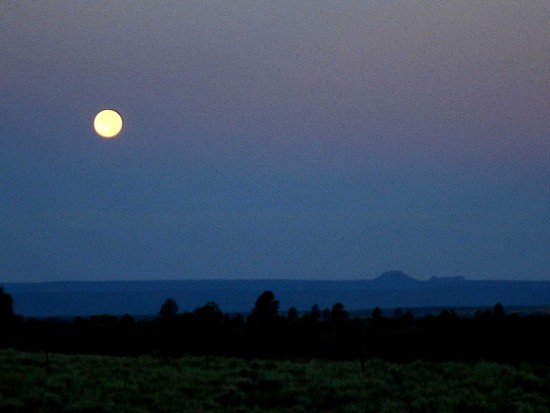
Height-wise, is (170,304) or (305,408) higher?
(170,304)

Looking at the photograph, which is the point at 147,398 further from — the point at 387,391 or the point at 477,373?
the point at 477,373

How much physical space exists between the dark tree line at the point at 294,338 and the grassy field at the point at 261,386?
681cm

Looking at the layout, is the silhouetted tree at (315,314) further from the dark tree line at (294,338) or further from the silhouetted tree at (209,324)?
the silhouetted tree at (209,324)

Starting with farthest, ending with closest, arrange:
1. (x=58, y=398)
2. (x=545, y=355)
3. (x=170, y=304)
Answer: (x=170, y=304) < (x=545, y=355) < (x=58, y=398)

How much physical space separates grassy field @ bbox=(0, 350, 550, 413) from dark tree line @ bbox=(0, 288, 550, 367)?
268 inches

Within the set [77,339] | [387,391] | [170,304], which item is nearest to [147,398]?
[387,391]

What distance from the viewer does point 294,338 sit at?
1692 inches

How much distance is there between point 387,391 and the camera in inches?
1034

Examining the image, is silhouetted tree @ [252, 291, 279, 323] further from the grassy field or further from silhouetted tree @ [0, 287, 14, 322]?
the grassy field

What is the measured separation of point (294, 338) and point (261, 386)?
16.0 meters

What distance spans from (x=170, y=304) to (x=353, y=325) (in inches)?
557

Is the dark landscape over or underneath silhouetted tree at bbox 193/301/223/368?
underneath

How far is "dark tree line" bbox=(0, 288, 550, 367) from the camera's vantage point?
3922 centimetres

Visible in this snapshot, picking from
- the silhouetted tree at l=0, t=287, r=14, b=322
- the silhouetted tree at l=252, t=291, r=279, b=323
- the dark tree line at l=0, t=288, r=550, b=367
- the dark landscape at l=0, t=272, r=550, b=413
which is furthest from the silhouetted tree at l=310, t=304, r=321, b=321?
the silhouetted tree at l=0, t=287, r=14, b=322
